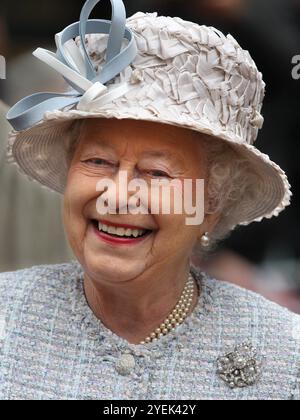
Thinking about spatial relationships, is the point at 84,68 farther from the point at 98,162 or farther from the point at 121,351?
the point at 121,351

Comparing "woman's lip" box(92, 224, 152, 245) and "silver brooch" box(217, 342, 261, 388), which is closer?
"woman's lip" box(92, 224, 152, 245)

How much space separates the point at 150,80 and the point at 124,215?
1.09 feet

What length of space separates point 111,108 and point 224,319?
645mm

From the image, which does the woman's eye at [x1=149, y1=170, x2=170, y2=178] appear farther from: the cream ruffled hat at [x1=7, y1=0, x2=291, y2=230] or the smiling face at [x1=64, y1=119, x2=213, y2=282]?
the cream ruffled hat at [x1=7, y1=0, x2=291, y2=230]

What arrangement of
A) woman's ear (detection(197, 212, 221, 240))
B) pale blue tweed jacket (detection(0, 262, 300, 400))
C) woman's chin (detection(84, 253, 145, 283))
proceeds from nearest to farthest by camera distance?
woman's chin (detection(84, 253, 145, 283)), pale blue tweed jacket (detection(0, 262, 300, 400)), woman's ear (detection(197, 212, 221, 240))

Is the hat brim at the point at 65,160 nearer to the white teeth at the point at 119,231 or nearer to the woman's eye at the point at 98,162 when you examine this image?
the woman's eye at the point at 98,162

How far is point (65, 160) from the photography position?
89.0 inches

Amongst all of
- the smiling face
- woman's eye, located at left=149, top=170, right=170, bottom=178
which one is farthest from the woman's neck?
woman's eye, located at left=149, top=170, right=170, bottom=178

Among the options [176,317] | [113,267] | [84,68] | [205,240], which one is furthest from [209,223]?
[84,68]

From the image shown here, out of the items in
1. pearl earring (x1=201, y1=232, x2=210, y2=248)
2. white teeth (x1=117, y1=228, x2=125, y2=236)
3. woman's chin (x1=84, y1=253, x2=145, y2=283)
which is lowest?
woman's chin (x1=84, y1=253, x2=145, y2=283)

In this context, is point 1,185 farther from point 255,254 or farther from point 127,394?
point 255,254

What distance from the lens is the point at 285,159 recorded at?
3.53m

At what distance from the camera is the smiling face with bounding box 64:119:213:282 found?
6.36ft
